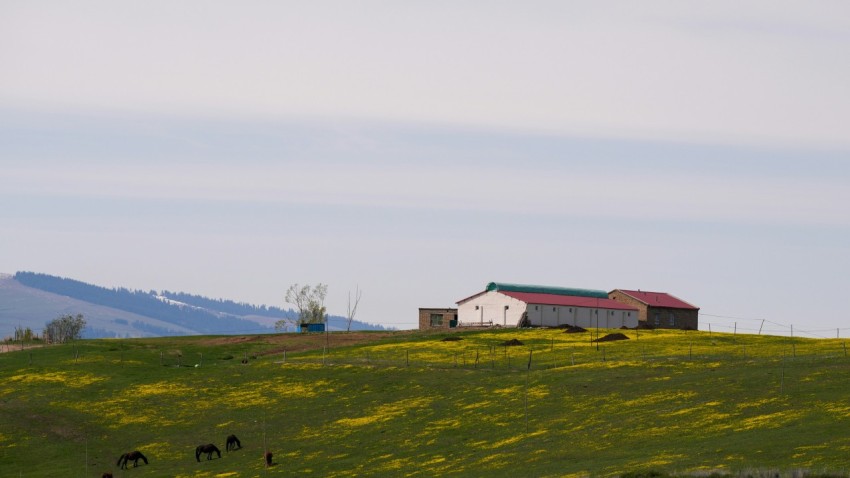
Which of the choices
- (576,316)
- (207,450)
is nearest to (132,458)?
(207,450)

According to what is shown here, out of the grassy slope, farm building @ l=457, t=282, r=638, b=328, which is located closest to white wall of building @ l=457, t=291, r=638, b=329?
farm building @ l=457, t=282, r=638, b=328

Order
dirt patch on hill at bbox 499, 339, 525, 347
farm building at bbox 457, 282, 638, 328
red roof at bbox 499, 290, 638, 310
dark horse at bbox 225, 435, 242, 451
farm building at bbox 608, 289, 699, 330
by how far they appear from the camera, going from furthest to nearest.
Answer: farm building at bbox 608, 289, 699, 330
red roof at bbox 499, 290, 638, 310
farm building at bbox 457, 282, 638, 328
dirt patch on hill at bbox 499, 339, 525, 347
dark horse at bbox 225, 435, 242, 451

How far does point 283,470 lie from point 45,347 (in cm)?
8461

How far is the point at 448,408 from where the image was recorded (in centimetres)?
10325

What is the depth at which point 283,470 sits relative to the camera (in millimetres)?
86688

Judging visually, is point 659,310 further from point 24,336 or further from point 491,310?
point 24,336

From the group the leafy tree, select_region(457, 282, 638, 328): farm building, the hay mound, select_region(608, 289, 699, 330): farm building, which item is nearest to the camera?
the hay mound

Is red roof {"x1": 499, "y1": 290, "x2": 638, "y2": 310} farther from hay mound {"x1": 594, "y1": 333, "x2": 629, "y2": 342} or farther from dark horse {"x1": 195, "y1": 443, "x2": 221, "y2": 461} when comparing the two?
dark horse {"x1": 195, "y1": 443, "x2": 221, "y2": 461}

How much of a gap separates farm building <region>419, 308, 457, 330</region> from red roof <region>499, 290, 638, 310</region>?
13.3 meters

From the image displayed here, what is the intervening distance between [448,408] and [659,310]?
95.9 m

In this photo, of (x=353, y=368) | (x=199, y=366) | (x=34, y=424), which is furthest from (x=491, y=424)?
(x=199, y=366)

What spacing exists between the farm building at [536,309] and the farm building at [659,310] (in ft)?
7.79

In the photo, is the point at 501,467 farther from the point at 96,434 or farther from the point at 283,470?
the point at 96,434

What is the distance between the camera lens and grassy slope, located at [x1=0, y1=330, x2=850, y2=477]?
7900cm
